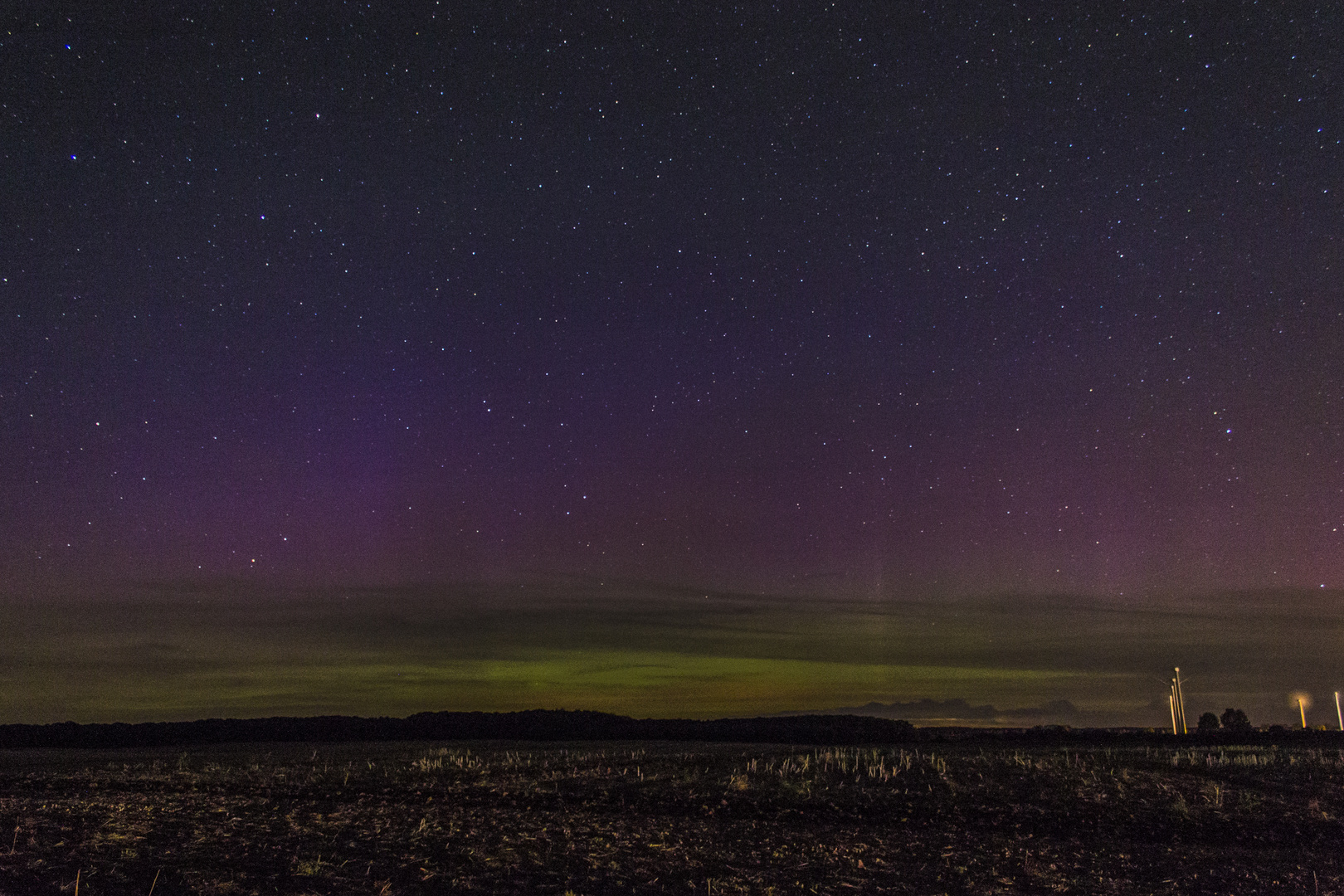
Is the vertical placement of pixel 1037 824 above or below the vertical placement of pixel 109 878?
below

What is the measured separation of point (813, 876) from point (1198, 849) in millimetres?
8557

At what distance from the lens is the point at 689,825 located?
18.6 metres

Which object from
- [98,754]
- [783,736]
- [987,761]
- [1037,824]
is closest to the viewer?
[1037,824]

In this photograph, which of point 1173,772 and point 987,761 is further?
point 987,761

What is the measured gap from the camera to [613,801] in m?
21.6

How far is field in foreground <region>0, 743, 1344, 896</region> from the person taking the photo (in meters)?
13.8

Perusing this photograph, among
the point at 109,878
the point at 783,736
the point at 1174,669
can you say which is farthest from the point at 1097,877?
the point at 1174,669

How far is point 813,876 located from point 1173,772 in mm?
15899

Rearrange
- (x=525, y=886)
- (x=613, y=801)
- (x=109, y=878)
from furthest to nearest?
(x=613, y=801)
(x=525, y=886)
(x=109, y=878)

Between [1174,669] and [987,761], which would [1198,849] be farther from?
[1174,669]

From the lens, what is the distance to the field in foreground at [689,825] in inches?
543

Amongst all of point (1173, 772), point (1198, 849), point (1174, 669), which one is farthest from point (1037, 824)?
point (1174, 669)

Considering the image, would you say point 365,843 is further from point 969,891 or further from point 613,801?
point 969,891

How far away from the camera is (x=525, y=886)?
1345 cm
